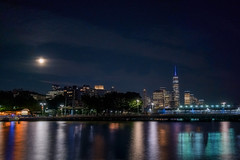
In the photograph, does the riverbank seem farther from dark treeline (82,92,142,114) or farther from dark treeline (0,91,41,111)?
dark treeline (0,91,41,111)

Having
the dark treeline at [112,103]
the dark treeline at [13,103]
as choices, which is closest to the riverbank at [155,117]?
the dark treeline at [112,103]

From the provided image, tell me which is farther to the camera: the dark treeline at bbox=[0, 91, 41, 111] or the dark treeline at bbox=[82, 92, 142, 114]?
the dark treeline at bbox=[82, 92, 142, 114]

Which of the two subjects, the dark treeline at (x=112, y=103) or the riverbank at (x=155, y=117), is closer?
the riverbank at (x=155, y=117)

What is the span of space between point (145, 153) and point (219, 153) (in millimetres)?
9331

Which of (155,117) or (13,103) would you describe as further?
(13,103)

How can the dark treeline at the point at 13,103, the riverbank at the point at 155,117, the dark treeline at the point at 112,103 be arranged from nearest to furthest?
the riverbank at the point at 155,117, the dark treeline at the point at 13,103, the dark treeline at the point at 112,103

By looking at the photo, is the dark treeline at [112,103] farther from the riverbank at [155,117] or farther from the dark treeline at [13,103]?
the dark treeline at [13,103]

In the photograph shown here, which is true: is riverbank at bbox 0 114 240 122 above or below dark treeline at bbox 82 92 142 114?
below

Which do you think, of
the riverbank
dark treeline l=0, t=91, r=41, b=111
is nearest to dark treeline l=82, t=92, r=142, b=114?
the riverbank

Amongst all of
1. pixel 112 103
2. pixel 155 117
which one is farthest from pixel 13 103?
pixel 155 117

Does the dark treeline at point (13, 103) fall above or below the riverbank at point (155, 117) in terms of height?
above

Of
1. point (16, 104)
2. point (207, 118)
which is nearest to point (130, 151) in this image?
point (207, 118)

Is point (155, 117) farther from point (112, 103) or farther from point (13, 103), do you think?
point (13, 103)

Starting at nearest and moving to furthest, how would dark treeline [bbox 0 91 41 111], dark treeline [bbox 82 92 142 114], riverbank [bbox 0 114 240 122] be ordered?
riverbank [bbox 0 114 240 122] → dark treeline [bbox 0 91 41 111] → dark treeline [bbox 82 92 142 114]
